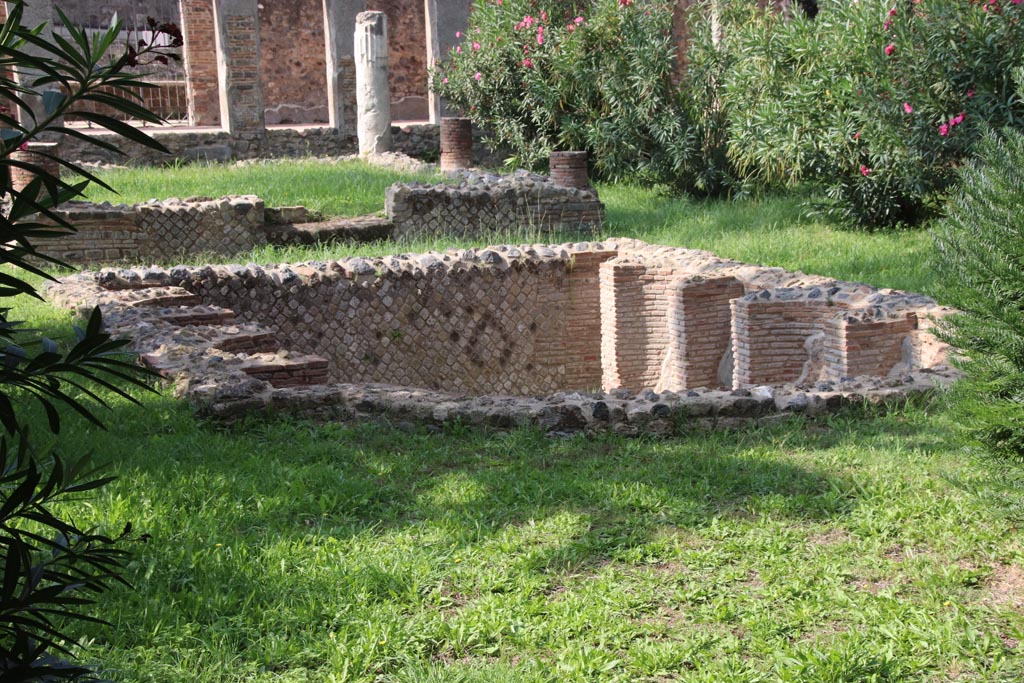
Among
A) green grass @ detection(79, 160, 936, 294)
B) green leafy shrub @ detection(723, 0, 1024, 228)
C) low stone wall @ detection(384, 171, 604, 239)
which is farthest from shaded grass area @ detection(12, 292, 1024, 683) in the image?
low stone wall @ detection(384, 171, 604, 239)

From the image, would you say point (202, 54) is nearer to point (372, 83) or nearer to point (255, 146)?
point (255, 146)

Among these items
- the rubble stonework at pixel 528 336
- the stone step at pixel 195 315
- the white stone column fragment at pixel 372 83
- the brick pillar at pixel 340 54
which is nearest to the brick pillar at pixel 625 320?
the rubble stonework at pixel 528 336

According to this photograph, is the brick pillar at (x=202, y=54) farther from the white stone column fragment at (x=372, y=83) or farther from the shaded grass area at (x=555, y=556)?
the shaded grass area at (x=555, y=556)

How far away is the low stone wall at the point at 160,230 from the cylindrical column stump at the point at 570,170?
3701 millimetres

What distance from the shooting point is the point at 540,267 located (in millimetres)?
9031

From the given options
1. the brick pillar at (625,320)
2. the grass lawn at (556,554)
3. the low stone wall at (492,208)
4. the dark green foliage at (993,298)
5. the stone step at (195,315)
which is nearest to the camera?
the grass lawn at (556,554)

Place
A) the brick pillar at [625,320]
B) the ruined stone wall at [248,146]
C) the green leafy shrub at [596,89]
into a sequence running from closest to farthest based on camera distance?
1. the brick pillar at [625,320]
2. the green leafy shrub at [596,89]
3. the ruined stone wall at [248,146]

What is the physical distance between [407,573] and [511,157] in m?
14.5

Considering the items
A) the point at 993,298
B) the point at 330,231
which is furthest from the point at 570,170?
the point at 993,298

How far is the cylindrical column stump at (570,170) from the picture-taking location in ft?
40.7

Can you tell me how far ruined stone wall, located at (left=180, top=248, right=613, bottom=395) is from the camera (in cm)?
812

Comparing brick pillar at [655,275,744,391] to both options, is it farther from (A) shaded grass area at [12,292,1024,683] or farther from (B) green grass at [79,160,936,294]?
(A) shaded grass area at [12,292,1024,683]

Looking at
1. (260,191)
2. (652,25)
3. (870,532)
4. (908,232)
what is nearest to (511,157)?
(652,25)

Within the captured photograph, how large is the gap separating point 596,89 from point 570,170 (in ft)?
10.6
